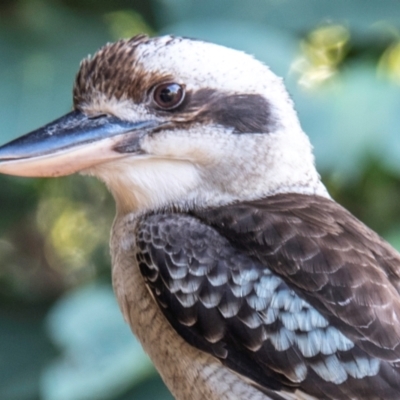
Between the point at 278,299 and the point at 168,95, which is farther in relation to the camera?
the point at 168,95

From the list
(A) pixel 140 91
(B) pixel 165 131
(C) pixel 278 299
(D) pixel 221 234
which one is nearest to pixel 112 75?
(A) pixel 140 91

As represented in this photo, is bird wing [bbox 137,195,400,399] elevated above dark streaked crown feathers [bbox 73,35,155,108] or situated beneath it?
situated beneath

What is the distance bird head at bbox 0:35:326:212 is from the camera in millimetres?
2777

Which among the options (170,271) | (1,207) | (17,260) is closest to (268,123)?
(170,271)

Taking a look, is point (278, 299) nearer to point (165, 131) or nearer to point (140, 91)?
point (165, 131)

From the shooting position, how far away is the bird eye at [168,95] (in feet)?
9.15

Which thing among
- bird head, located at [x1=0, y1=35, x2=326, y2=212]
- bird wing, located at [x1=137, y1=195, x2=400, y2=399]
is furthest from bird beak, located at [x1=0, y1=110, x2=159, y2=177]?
bird wing, located at [x1=137, y1=195, x2=400, y2=399]

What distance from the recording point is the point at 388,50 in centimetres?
405

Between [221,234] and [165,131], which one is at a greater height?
[165,131]

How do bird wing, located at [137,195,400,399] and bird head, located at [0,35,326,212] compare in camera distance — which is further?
bird head, located at [0,35,326,212]

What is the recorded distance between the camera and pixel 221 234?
2.78 metres

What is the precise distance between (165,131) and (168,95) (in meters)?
0.09

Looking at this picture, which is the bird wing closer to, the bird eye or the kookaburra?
the kookaburra

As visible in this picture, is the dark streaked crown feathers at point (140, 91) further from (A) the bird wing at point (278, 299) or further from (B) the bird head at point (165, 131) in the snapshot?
(A) the bird wing at point (278, 299)
